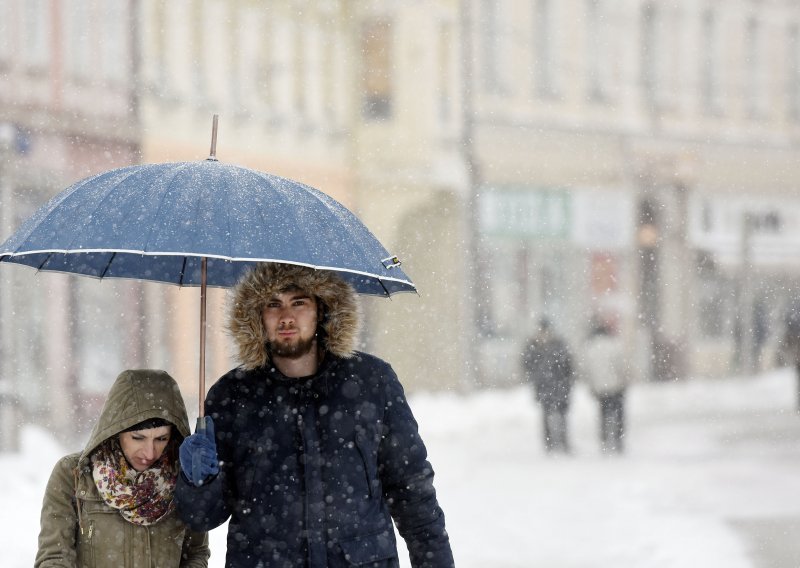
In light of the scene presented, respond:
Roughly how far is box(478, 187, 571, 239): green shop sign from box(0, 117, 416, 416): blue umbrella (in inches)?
428

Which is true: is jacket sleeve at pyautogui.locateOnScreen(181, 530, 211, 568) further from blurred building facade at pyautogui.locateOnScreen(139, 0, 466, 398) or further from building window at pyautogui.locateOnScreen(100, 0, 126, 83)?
building window at pyautogui.locateOnScreen(100, 0, 126, 83)

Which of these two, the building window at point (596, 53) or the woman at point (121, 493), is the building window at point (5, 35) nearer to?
the building window at point (596, 53)

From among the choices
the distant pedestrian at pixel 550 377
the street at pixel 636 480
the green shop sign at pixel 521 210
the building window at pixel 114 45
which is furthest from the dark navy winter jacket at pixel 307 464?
the green shop sign at pixel 521 210

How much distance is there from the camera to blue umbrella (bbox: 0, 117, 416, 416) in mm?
2684

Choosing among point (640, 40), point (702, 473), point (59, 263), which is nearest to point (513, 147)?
point (640, 40)

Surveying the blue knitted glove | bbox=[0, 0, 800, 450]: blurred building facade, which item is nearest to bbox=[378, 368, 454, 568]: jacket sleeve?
the blue knitted glove

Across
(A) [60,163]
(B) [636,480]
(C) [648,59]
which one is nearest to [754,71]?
(C) [648,59]

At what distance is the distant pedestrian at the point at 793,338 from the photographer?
14992 millimetres

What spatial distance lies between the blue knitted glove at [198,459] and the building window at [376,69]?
10.5m

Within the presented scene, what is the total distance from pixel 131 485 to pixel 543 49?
12.0m

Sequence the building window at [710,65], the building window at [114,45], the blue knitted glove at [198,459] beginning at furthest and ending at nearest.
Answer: the building window at [710,65]
the building window at [114,45]
the blue knitted glove at [198,459]

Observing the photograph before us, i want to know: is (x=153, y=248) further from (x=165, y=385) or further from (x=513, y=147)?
(x=513, y=147)

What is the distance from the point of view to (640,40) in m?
14.3

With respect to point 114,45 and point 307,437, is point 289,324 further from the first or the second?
point 114,45
